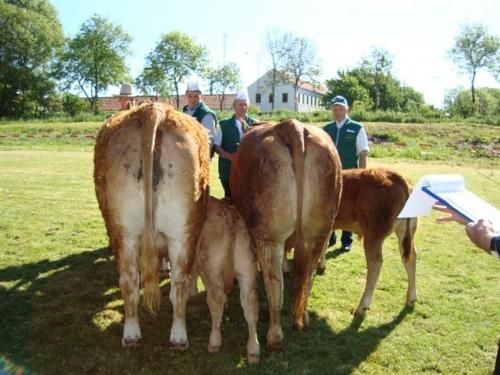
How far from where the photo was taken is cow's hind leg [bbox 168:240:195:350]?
162 inches

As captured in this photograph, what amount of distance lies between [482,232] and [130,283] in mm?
3029

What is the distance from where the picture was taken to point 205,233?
4.34m

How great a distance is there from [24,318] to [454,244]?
718cm

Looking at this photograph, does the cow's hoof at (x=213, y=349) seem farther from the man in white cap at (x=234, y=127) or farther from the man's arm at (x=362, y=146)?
the man's arm at (x=362, y=146)

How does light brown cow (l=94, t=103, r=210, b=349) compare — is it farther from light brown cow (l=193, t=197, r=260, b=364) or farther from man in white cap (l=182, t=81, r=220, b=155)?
man in white cap (l=182, t=81, r=220, b=155)

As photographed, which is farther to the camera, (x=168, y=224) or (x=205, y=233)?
(x=205, y=233)

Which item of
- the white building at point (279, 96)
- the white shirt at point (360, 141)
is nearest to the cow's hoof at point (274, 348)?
the white shirt at point (360, 141)

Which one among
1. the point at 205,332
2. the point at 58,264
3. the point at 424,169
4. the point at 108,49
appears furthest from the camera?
the point at 108,49

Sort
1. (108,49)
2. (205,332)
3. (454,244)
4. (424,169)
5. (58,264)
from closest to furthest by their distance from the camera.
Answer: (205,332) < (58,264) < (454,244) < (424,169) < (108,49)

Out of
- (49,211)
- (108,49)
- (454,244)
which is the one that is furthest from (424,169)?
(108,49)

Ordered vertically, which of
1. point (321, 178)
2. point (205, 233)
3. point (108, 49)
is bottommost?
point (205, 233)

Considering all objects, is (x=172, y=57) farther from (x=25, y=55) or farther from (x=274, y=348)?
(x=274, y=348)

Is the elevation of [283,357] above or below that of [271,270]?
below

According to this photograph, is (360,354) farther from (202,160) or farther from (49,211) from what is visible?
(49,211)
